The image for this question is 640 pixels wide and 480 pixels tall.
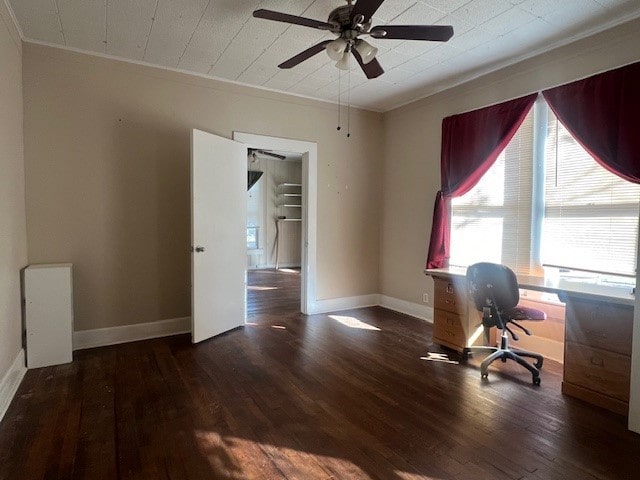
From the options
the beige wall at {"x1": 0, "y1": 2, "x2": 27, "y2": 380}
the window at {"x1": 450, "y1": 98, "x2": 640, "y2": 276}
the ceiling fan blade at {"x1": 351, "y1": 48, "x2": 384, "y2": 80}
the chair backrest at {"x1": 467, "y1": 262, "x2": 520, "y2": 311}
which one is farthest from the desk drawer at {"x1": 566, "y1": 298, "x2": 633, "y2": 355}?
the beige wall at {"x1": 0, "y1": 2, "x2": 27, "y2": 380}

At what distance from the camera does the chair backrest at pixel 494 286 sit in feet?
8.80

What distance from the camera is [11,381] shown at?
2.47 meters

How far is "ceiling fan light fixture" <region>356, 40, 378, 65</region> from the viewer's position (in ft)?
7.92

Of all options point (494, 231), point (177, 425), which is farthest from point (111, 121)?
point (494, 231)

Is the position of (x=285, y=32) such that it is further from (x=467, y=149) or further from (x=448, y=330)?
(x=448, y=330)

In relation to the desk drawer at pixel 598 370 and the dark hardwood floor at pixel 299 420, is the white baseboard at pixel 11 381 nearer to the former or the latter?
the dark hardwood floor at pixel 299 420

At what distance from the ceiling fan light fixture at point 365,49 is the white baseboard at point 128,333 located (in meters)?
3.03

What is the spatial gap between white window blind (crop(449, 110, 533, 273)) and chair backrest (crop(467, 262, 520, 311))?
2.60ft

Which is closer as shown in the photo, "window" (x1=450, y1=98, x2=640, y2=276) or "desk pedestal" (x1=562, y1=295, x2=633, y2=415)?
"desk pedestal" (x1=562, y1=295, x2=633, y2=415)

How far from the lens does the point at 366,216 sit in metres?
4.99

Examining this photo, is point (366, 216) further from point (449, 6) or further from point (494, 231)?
point (449, 6)

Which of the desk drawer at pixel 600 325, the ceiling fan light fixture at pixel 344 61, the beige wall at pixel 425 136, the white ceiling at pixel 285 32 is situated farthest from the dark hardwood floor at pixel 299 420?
the white ceiling at pixel 285 32

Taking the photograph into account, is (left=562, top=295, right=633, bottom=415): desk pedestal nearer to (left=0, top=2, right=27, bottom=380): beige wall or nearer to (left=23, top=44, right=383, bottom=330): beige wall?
(left=23, top=44, right=383, bottom=330): beige wall

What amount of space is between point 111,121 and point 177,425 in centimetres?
278
